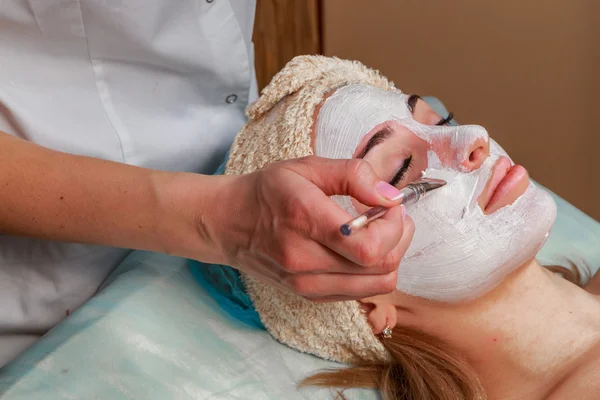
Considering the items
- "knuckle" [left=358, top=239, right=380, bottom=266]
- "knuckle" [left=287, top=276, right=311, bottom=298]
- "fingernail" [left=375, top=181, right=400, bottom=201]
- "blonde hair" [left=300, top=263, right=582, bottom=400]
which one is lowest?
"blonde hair" [left=300, top=263, right=582, bottom=400]

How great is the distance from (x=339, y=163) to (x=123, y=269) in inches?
25.1

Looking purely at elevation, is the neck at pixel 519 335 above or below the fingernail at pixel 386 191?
below

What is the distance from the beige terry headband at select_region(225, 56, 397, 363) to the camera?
109cm

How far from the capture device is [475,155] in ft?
3.49

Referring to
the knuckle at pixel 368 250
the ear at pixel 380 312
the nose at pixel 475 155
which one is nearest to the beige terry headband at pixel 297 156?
the ear at pixel 380 312

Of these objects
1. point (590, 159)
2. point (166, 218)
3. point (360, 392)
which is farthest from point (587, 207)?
point (166, 218)

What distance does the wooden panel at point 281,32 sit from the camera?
7.48 feet

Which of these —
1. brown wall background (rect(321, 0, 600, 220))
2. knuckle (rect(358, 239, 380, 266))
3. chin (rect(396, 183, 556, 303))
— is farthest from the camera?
brown wall background (rect(321, 0, 600, 220))

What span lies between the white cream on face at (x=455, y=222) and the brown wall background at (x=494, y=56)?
1.16 m

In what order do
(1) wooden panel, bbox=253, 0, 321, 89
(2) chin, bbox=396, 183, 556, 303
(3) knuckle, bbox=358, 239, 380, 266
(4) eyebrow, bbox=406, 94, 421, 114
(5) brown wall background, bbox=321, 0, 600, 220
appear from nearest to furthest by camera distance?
(3) knuckle, bbox=358, 239, 380, 266 < (2) chin, bbox=396, 183, 556, 303 < (4) eyebrow, bbox=406, 94, 421, 114 < (5) brown wall background, bbox=321, 0, 600, 220 < (1) wooden panel, bbox=253, 0, 321, 89

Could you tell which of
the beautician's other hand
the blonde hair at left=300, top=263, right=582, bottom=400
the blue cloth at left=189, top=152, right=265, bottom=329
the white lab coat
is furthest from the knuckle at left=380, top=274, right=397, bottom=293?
the white lab coat

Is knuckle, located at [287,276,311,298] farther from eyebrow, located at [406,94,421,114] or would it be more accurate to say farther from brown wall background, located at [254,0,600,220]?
brown wall background, located at [254,0,600,220]

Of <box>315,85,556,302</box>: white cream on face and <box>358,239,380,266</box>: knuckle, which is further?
<box>315,85,556,302</box>: white cream on face

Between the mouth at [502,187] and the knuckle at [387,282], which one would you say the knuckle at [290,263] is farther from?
the mouth at [502,187]
